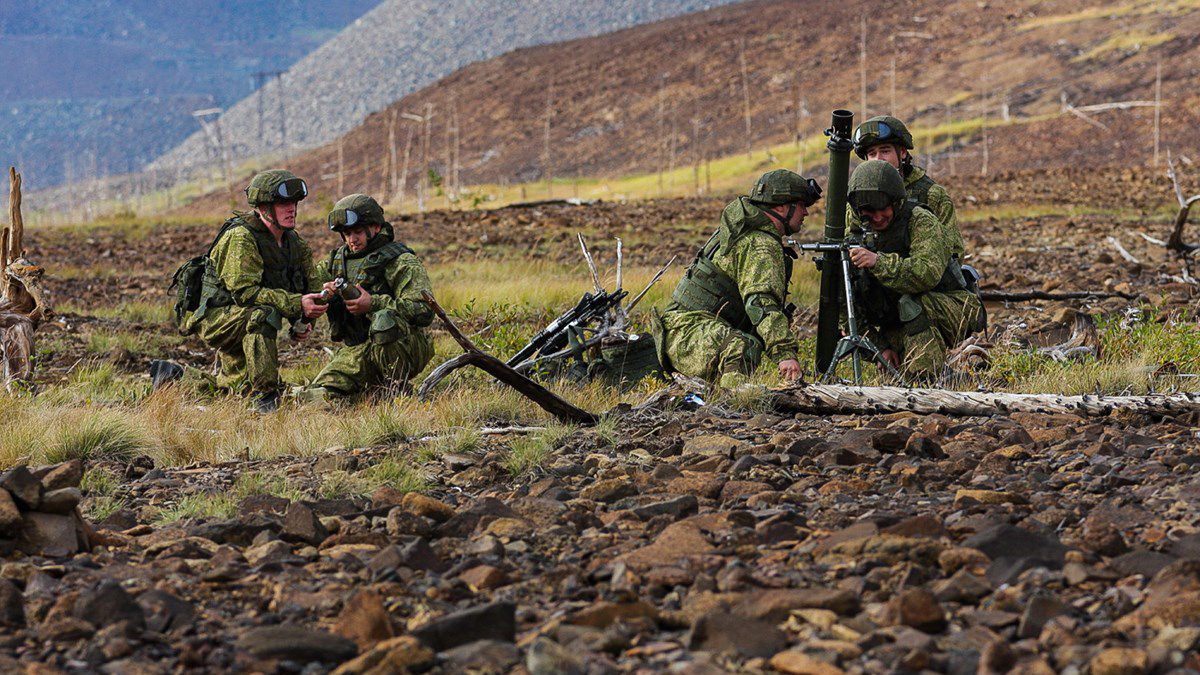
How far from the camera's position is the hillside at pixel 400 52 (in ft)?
362

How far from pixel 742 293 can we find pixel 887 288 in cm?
94

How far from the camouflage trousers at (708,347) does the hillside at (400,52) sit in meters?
101

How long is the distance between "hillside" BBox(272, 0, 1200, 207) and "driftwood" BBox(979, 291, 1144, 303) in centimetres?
3972

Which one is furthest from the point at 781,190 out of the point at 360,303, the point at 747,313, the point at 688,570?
the point at 688,570

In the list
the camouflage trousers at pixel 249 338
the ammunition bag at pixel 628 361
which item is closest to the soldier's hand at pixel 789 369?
the ammunition bag at pixel 628 361

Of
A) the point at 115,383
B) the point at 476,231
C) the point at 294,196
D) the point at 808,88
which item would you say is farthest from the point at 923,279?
the point at 808,88

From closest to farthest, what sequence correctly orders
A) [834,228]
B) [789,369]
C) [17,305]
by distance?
[789,369] → [834,228] → [17,305]

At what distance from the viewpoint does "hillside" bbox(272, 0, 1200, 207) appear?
5444 centimetres

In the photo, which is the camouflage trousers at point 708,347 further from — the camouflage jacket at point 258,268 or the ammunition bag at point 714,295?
the camouflage jacket at point 258,268

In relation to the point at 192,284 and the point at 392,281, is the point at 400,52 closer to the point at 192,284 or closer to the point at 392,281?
the point at 192,284

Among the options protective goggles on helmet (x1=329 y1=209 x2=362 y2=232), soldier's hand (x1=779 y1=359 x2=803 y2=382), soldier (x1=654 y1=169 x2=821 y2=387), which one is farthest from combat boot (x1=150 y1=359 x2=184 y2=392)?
soldier's hand (x1=779 y1=359 x2=803 y2=382)

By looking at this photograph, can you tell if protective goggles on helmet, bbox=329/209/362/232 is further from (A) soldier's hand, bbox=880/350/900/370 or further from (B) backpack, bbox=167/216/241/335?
(A) soldier's hand, bbox=880/350/900/370

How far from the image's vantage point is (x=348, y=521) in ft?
14.8

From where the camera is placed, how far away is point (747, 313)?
7832 mm
